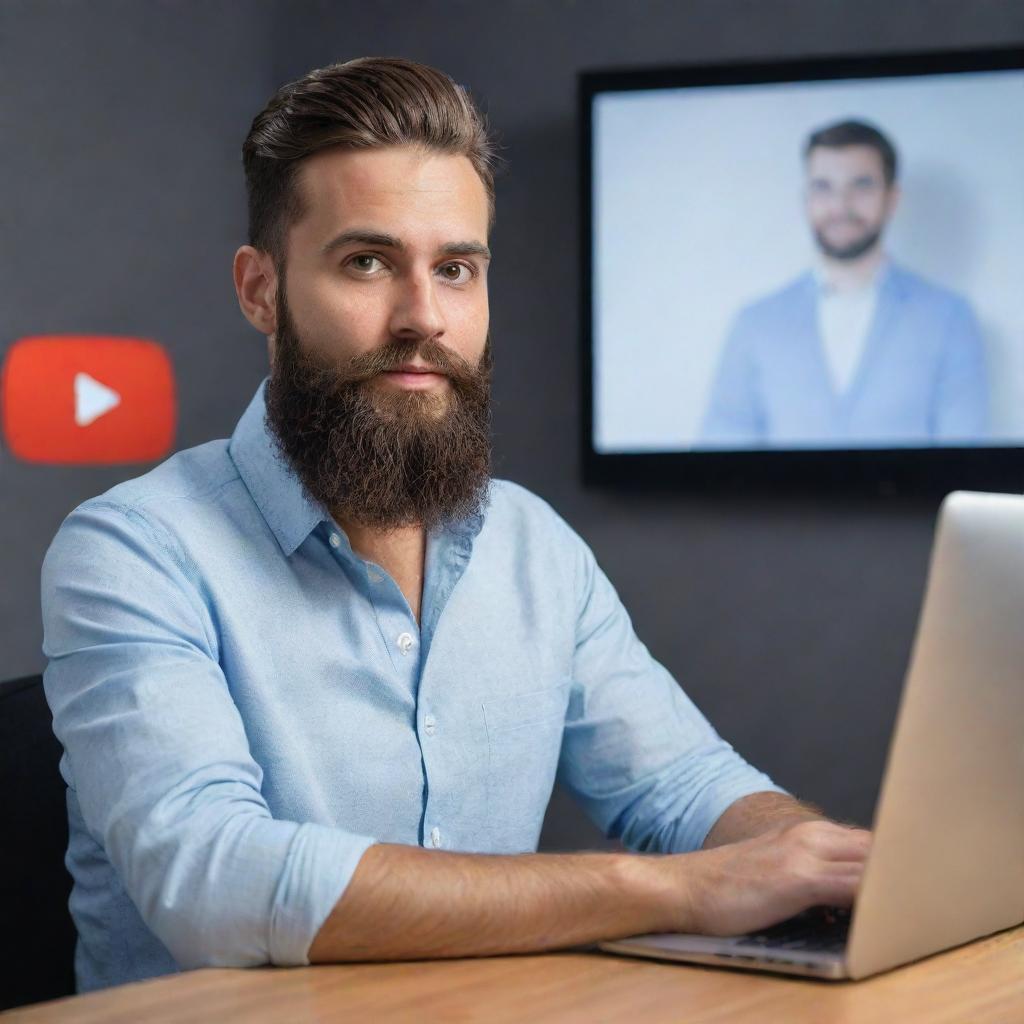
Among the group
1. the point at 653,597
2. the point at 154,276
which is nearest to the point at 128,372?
the point at 154,276

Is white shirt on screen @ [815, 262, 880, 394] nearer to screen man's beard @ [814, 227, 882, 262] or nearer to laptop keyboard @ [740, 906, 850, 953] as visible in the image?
screen man's beard @ [814, 227, 882, 262]

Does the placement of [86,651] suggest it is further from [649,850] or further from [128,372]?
[128,372]

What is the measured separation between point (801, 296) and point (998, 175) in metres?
0.44

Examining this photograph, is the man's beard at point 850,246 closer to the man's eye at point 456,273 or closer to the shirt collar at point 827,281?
the shirt collar at point 827,281

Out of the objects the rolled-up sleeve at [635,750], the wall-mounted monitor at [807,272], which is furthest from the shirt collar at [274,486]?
the wall-mounted monitor at [807,272]

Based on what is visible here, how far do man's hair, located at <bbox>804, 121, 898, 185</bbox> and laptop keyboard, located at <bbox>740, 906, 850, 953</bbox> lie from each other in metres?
1.99

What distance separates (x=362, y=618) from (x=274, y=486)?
0.58 ft

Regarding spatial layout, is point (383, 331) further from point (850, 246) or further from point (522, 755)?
point (850, 246)

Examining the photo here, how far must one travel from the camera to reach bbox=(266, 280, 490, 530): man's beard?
5.03 ft

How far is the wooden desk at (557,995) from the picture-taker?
2.94 feet

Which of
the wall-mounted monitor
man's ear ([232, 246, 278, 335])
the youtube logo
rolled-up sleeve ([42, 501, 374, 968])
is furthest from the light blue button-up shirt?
the wall-mounted monitor

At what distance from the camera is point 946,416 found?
2.73 m

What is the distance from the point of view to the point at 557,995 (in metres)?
0.94

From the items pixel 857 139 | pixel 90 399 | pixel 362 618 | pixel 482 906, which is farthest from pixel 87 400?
pixel 482 906
